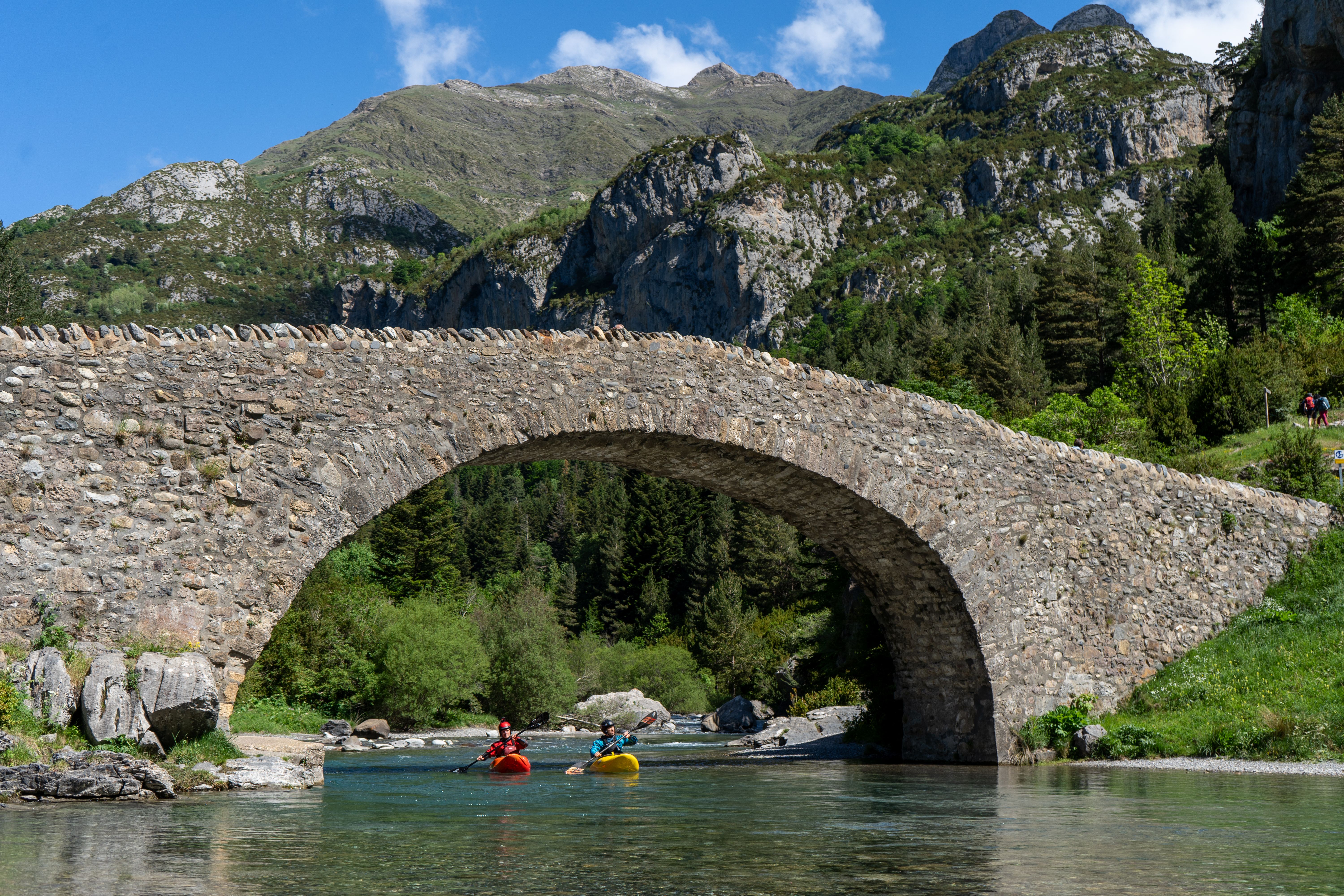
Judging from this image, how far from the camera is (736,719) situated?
37156mm

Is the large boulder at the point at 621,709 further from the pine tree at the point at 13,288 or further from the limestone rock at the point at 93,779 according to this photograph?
the limestone rock at the point at 93,779

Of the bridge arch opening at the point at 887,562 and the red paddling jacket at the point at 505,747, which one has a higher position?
the bridge arch opening at the point at 887,562

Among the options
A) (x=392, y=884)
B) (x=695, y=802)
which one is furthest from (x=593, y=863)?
(x=695, y=802)

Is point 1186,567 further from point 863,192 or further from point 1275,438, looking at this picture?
point 863,192

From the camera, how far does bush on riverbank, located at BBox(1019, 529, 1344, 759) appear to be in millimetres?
14062

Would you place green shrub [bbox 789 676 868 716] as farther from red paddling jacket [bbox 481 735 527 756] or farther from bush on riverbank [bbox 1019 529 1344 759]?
red paddling jacket [bbox 481 735 527 756]

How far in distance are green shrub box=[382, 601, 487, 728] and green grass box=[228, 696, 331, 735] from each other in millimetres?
2582

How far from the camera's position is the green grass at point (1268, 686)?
1403cm

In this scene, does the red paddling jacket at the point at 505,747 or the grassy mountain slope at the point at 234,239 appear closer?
the red paddling jacket at the point at 505,747

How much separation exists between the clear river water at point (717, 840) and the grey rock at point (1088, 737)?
6.73ft

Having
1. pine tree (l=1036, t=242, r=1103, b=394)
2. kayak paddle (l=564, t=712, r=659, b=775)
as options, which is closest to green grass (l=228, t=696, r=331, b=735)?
kayak paddle (l=564, t=712, r=659, b=775)

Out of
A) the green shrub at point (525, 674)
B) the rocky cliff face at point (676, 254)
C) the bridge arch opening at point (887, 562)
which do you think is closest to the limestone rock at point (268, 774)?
the bridge arch opening at point (887, 562)

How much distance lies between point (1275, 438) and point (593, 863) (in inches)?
902

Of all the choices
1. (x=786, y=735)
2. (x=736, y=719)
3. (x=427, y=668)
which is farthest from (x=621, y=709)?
(x=786, y=735)
